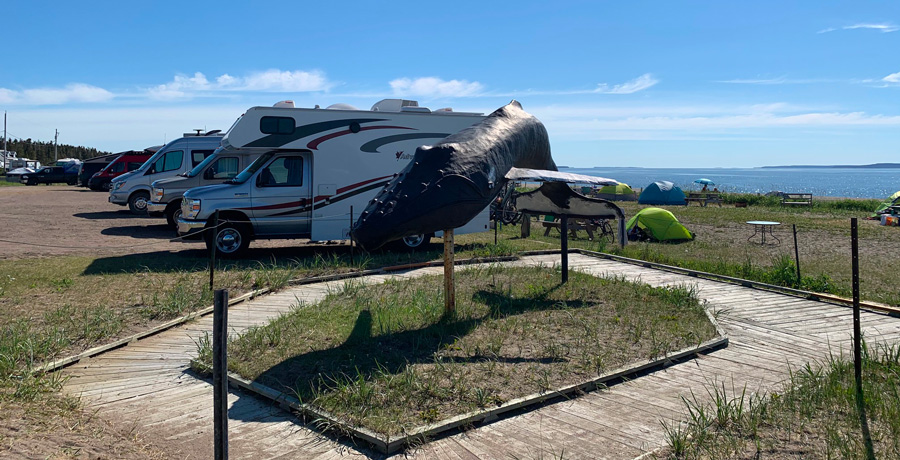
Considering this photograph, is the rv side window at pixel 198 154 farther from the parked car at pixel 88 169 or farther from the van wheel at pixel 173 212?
the parked car at pixel 88 169

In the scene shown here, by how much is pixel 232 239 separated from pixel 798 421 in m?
11.3

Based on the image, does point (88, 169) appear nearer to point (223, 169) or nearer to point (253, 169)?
point (223, 169)

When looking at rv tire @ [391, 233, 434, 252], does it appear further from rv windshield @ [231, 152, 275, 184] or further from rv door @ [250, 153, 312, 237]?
rv windshield @ [231, 152, 275, 184]

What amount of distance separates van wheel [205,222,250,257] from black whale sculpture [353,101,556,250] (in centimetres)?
691

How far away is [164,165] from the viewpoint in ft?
70.6

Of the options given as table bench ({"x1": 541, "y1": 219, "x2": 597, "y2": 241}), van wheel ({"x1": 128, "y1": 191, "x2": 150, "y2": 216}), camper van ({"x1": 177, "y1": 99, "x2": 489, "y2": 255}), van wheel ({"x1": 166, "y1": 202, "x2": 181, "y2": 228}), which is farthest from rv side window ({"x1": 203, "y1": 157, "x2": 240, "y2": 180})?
table bench ({"x1": 541, "y1": 219, "x2": 597, "y2": 241})

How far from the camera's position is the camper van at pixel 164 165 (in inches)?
837

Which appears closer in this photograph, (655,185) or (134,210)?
(134,210)

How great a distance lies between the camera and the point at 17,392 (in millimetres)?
5180

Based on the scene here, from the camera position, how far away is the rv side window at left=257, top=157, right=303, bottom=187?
13.7 meters

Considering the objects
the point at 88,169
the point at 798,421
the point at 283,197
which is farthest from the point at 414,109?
the point at 88,169

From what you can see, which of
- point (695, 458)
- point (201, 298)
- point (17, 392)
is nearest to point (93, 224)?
point (201, 298)

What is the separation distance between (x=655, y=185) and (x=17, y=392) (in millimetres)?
38362

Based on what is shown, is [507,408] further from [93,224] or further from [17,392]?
[93,224]
